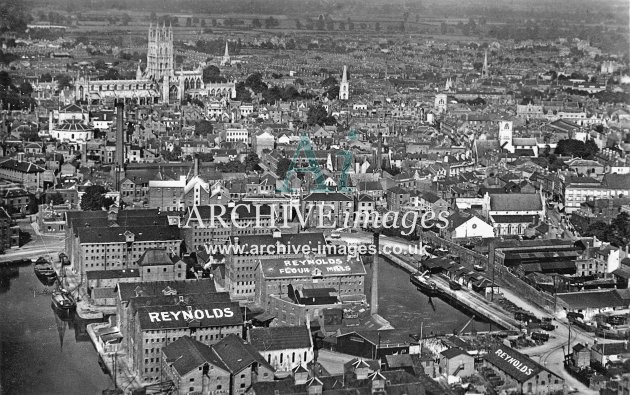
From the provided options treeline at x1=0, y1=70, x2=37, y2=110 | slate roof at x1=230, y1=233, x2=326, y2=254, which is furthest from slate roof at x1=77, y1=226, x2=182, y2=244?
treeline at x1=0, y1=70, x2=37, y2=110

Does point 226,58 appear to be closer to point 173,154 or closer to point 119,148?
point 173,154

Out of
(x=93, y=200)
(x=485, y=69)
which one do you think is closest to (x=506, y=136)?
(x=93, y=200)

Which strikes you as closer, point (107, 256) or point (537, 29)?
point (107, 256)

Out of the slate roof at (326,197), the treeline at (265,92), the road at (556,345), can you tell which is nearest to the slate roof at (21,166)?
the slate roof at (326,197)

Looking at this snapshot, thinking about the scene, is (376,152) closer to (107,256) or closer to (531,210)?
(531,210)

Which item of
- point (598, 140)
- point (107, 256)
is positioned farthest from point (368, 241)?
point (598, 140)
